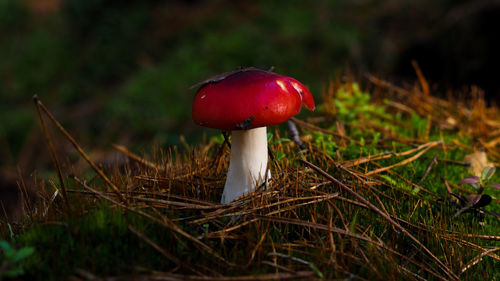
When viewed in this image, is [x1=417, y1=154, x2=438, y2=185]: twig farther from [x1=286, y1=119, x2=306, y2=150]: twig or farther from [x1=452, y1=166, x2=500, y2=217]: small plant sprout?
[x1=286, y1=119, x2=306, y2=150]: twig

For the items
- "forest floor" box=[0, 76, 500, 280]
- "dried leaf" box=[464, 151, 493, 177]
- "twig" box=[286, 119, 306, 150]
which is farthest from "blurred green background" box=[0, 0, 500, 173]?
"forest floor" box=[0, 76, 500, 280]

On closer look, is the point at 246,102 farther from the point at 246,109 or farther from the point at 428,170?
the point at 428,170

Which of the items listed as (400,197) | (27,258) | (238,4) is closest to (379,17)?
(238,4)

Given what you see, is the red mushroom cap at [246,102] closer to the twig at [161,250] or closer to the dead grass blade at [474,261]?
the twig at [161,250]

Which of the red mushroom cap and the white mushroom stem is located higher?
the red mushroom cap

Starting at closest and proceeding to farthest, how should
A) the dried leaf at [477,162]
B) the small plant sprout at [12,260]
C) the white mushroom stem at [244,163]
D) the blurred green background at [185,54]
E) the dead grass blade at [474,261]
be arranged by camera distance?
the small plant sprout at [12,260] → the dead grass blade at [474,261] → the white mushroom stem at [244,163] → the dried leaf at [477,162] → the blurred green background at [185,54]

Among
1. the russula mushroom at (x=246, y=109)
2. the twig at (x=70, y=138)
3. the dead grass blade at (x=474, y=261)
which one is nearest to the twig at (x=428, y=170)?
the dead grass blade at (x=474, y=261)
